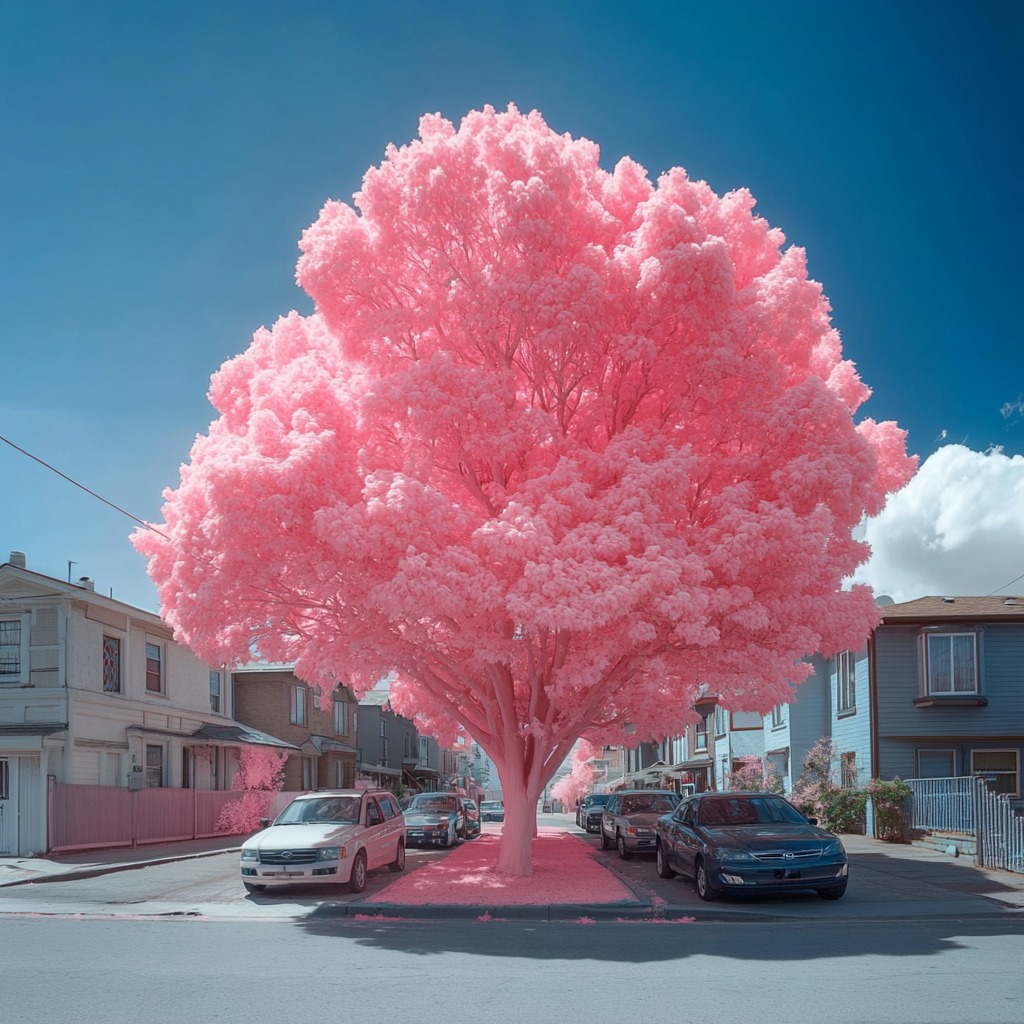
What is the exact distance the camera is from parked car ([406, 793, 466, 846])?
2864 cm

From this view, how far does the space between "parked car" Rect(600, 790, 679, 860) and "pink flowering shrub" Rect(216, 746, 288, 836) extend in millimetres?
11360

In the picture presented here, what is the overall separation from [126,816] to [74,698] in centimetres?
328

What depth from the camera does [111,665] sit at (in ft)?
91.8

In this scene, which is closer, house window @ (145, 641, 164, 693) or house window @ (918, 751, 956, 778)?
house window @ (918, 751, 956, 778)

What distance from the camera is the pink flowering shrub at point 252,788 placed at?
106 feet

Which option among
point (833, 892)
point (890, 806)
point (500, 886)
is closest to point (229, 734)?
point (500, 886)

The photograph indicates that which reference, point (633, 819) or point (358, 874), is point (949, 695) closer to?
point (633, 819)

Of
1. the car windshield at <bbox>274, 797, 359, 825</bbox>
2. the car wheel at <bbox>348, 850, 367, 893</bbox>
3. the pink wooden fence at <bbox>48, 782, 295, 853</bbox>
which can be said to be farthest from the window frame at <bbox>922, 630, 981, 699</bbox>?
the pink wooden fence at <bbox>48, 782, 295, 853</bbox>

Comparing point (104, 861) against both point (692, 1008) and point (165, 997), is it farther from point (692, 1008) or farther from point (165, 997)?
point (692, 1008)

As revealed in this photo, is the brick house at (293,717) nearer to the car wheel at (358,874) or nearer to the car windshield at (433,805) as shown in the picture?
the car windshield at (433,805)

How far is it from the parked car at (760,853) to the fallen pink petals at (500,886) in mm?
1192

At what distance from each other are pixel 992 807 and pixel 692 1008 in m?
12.8

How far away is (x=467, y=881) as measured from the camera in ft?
57.3

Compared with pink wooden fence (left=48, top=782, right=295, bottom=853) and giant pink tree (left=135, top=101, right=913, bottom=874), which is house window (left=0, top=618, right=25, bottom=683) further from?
giant pink tree (left=135, top=101, right=913, bottom=874)
